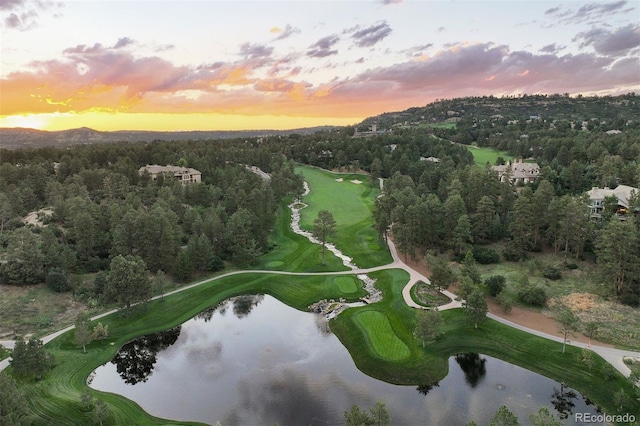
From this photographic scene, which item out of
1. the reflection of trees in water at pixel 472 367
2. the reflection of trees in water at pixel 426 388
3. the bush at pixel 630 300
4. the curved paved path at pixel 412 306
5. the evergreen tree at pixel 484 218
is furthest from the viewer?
the evergreen tree at pixel 484 218

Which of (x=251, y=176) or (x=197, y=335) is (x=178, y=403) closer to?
(x=197, y=335)

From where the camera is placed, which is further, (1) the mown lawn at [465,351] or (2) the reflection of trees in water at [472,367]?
(2) the reflection of trees in water at [472,367]

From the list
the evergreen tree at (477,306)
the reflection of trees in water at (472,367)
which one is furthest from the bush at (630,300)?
the reflection of trees in water at (472,367)

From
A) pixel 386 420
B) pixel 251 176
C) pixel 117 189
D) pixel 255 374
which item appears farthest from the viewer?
pixel 251 176

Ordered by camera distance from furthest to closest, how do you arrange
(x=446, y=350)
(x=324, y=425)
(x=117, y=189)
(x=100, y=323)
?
(x=117, y=189)
(x=100, y=323)
(x=446, y=350)
(x=324, y=425)

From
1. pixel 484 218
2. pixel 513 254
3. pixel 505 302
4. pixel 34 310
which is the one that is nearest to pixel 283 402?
pixel 505 302

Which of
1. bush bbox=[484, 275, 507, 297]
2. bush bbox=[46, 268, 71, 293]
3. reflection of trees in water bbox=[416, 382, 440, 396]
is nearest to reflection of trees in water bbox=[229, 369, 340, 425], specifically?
reflection of trees in water bbox=[416, 382, 440, 396]

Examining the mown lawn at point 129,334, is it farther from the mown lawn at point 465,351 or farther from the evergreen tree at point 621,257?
the evergreen tree at point 621,257

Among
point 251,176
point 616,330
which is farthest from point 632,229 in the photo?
point 251,176
